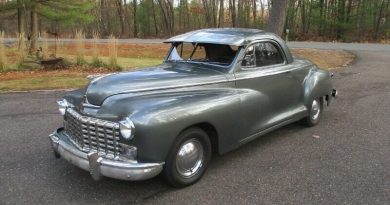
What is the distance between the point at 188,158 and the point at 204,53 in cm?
176

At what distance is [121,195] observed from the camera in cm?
426

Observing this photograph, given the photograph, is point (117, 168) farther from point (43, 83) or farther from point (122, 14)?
point (122, 14)

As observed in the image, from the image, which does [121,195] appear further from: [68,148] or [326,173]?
[326,173]

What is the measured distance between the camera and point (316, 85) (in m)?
6.61

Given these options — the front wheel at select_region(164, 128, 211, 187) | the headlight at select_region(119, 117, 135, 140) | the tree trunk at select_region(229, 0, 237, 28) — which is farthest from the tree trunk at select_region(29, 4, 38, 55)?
the tree trunk at select_region(229, 0, 237, 28)

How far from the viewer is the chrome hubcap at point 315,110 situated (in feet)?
22.0

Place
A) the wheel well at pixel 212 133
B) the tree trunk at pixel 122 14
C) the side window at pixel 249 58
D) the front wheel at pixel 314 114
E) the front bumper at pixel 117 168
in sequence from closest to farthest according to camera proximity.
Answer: the front bumper at pixel 117 168, the wheel well at pixel 212 133, the side window at pixel 249 58, the front wheel at pixel 314 114, the tree trunk at pixel 122 14

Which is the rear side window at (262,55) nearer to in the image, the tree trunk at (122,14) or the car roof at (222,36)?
the car roof at (222,36)

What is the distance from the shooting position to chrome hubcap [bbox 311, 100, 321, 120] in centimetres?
670

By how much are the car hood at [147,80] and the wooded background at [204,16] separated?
9.04 meters

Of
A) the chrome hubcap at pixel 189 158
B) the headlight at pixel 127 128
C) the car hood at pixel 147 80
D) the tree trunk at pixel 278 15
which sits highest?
the tree trunk at pixel 278 15

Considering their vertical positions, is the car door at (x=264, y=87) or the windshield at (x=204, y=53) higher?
the windshield at (x=204, y=53)

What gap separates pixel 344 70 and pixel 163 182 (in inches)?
414

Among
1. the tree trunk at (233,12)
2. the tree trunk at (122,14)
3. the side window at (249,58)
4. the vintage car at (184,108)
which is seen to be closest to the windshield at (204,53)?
the vintage car at (184,108)
